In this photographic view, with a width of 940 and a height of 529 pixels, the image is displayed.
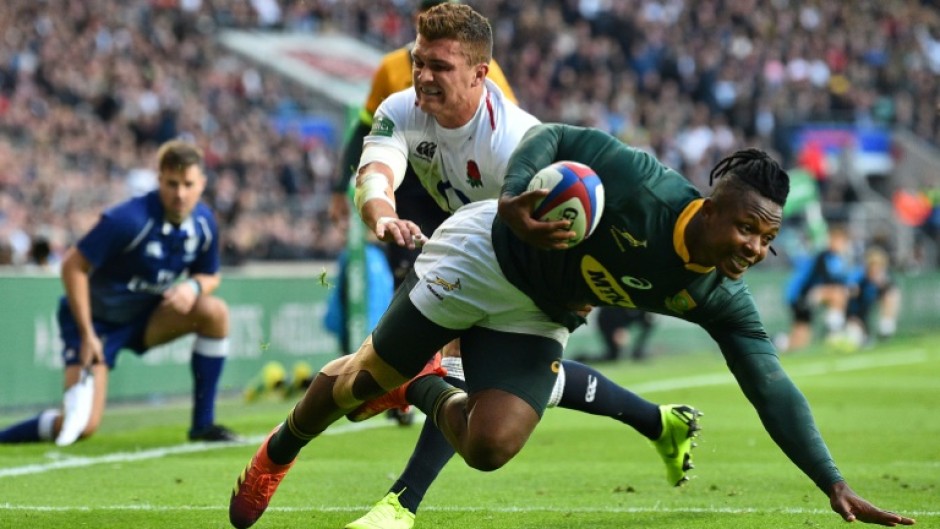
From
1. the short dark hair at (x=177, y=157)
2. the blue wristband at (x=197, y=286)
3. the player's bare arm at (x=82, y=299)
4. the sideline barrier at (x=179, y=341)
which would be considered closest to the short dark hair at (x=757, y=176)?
the sideline barrier at (x=179, y=341)

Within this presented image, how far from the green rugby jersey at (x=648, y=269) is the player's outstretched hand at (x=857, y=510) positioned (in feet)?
0.20

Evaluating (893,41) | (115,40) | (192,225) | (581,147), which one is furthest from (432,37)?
(893,41)

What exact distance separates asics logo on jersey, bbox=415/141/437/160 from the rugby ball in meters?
1.33

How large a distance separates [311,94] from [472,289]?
28.0m

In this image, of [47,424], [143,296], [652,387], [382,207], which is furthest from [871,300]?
[382,207]

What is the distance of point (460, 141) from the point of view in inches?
244

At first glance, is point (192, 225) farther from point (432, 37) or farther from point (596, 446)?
point (432, 37)

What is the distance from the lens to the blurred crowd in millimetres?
22219

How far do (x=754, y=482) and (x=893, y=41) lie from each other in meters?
34.6

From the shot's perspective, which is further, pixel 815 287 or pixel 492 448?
pixel 815 287

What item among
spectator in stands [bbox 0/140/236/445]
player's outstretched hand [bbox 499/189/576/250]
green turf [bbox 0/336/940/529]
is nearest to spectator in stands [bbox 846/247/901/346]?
green turf [bbox 0/336/940/529]

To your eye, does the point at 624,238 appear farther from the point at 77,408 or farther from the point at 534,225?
the point at 77,408

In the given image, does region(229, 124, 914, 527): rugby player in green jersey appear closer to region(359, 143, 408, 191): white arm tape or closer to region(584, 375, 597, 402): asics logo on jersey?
region(359, 143, 408, 191): white arm tape

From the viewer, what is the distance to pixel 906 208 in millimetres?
33875
